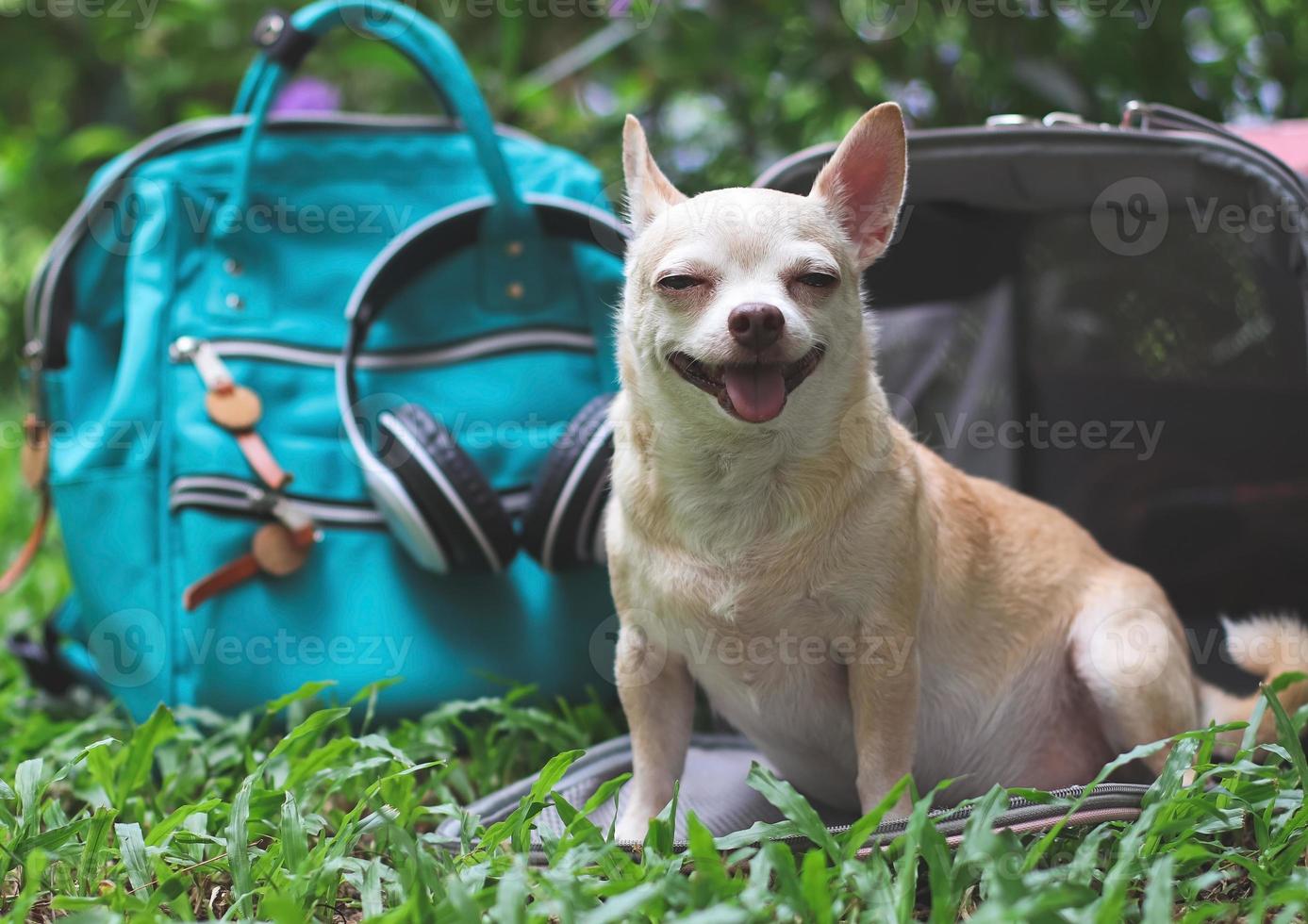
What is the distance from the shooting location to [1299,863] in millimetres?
1689

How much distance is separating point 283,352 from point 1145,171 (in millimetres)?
1729

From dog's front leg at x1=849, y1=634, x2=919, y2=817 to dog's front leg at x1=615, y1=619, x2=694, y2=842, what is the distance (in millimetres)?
304

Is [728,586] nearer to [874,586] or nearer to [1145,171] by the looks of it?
[874,586]

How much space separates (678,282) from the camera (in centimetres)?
164

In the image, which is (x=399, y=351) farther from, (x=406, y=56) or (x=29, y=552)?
(x=29, y=552)

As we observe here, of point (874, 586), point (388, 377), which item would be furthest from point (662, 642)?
point (388, 377)

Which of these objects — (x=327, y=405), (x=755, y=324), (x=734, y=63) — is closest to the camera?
(x=755, y=324)

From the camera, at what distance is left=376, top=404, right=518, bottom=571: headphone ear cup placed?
7.06 feet

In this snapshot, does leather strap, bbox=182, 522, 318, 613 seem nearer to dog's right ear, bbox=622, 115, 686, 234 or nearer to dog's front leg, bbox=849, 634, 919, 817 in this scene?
dog's right ear, bbox=622, 115, 686, 234

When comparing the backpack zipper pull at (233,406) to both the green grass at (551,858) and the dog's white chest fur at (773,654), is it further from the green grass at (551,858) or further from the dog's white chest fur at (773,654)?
the dog's white chest fur at (773,654)

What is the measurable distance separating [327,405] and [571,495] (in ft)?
1.88

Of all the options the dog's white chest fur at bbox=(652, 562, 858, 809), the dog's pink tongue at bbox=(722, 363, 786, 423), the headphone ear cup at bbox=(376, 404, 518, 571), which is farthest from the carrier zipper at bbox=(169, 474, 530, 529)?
the dog's pink tongue at bbox=(722, 363, 786, 423)

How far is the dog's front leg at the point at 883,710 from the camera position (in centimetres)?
169

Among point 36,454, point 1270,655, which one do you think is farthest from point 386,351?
point 1270,655
